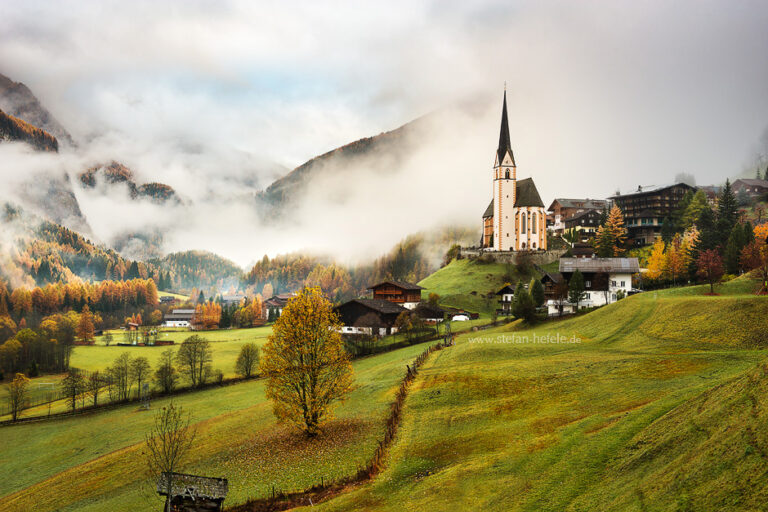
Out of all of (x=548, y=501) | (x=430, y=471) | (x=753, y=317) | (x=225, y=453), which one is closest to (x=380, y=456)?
(x=430, y=471)

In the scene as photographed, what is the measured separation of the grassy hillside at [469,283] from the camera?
90.4 meters

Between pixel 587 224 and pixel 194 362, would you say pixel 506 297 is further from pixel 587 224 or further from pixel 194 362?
pixel 194 362

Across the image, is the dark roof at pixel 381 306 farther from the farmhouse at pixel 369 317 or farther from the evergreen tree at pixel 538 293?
the evergreen tree at pixel 538 293

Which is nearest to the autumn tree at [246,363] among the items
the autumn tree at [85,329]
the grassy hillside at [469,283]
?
the grassy hillside at [469,283]

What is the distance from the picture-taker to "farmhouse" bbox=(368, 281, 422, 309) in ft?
306

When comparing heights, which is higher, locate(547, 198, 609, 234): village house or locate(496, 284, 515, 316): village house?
locate(547, 198, 609, 234): village house

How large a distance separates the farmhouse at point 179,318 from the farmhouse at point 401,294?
306 feet

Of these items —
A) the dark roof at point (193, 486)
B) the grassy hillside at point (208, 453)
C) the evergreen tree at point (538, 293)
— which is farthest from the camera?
the evergreen tree at point (538, 293)

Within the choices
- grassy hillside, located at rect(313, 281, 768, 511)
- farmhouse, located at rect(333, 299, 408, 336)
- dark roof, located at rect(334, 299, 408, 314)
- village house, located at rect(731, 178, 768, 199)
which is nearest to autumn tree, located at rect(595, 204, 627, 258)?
village house, located at rect(731, 178, 768, 199)

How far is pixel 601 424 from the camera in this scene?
19.5 metres

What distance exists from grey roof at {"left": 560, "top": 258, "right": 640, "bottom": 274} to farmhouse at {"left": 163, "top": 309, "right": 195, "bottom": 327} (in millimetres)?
135376

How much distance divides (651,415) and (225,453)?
2605 centimetres

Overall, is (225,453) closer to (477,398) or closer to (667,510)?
(477,398)

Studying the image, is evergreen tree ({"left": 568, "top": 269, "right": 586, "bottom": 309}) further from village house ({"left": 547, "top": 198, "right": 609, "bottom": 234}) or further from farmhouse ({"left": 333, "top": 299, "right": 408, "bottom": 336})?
village house ({"left": 547, "top": 198, "right": 609, "bottom": 234})
